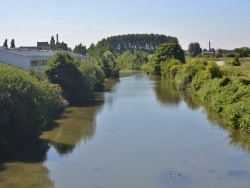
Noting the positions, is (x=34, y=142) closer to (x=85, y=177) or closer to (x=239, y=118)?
(x=85, y=177)

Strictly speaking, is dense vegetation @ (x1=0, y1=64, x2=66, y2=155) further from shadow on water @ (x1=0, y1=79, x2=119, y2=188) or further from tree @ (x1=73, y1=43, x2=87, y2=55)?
tree @ (x1=73, y1=43, x2=87, y2=55)

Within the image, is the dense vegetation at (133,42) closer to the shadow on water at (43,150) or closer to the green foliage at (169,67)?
the green foliage at (169,67)

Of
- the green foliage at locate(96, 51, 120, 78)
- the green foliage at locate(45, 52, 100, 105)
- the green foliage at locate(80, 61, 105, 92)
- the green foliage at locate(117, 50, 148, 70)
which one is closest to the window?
the green foliage at locate(45, 52, 100, 105)

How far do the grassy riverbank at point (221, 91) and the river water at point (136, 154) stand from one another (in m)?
1.31

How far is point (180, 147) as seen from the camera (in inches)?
1019

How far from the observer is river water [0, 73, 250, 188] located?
64.5 ft

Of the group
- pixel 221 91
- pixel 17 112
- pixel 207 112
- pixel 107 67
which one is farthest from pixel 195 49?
pixel 17 112

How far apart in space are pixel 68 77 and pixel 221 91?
49.5 ft

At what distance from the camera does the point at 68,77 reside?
4441 cm

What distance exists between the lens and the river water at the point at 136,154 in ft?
64.5

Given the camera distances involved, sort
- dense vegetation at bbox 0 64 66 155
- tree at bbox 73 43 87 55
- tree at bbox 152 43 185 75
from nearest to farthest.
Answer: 1. dense vegetation at bbox 0 64 66 155
2. tree at bbox 152 43 185 75
3. tree at bbox 73 43 87 55

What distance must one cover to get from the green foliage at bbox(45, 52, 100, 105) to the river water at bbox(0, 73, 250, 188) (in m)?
6.54

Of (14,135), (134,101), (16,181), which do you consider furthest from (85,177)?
(134,101)

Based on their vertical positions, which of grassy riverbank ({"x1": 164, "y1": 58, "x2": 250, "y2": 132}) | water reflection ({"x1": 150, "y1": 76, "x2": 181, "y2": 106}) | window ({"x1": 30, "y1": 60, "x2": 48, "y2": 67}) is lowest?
water reflection ({"x1": 150, "y1": 76, "x2": 181, "y2": 106})
